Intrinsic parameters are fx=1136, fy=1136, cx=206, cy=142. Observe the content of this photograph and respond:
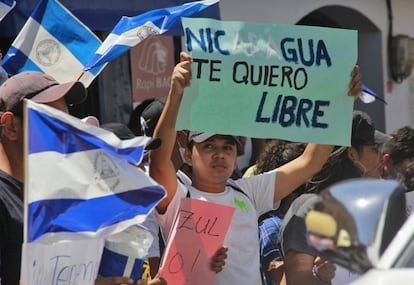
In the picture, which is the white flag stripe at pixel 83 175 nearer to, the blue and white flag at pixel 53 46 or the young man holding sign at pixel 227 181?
the young man holding sign at pixel 227 181

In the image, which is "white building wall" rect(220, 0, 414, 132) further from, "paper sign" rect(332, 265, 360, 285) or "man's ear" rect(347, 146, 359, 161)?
"paper sign" rect(332, 265, 360, 285)

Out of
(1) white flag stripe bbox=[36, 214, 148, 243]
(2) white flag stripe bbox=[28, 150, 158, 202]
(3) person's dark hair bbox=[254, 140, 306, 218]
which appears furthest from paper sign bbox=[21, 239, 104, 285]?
(3) person's dark hair bbox=[254, 140, 306, 218]

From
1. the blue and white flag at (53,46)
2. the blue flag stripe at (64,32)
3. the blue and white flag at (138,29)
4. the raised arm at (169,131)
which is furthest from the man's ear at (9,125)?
the blue flag stripe at (64,32)

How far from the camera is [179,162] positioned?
5.04 metres

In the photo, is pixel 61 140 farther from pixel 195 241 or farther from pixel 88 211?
pixel 195 241

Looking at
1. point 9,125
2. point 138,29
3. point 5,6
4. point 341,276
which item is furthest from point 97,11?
point 9,125

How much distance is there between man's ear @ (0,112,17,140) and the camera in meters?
3.98

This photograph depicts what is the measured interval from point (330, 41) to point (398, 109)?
8456 millimetres

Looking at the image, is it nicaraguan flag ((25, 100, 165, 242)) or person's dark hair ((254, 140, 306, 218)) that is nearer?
nicaraguan flag ((25, 100, 165, 242))

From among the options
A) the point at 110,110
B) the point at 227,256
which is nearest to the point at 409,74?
the point at 110,110

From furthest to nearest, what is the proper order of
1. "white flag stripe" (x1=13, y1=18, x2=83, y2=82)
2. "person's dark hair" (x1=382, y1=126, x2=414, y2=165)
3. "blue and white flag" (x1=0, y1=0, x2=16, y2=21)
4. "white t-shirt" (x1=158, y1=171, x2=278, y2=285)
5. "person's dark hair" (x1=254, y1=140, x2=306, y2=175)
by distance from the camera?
"person's dark hair" (x1=382, y1=126, x2=414, y2=165), "blue and white flag" (x1=0, y1=0, x2=16, y2=21), "white flag stripe" (x1=13, y1=18, x2=83, y2=82), "person's dark hair" (x1=254, y1=140, x2=306, y2=175), "white t-shirt" (x1=158, y1=171, x2=278, y2=285)

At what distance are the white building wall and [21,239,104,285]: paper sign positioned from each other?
233 inches

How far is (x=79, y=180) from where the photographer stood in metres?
3.78

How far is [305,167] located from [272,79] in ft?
1.29
